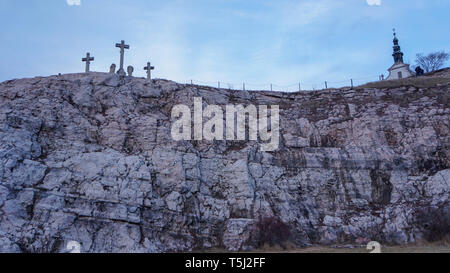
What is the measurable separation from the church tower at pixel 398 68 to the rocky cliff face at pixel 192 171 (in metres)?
35.4

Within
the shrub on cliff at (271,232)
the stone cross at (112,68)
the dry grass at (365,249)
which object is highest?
the stone cross at (112,68)

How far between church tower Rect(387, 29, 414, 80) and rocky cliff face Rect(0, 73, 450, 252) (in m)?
35.4

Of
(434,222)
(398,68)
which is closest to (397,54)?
(398,68)

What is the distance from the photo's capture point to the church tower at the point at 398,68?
67.2 meters

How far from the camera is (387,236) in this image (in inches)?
1004

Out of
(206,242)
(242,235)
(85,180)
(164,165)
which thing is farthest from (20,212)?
(242,235)

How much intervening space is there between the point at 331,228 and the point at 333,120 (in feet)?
34.9

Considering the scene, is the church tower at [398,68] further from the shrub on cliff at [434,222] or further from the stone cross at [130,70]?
the stone cross at [130,70]

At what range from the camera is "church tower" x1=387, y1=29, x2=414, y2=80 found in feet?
220

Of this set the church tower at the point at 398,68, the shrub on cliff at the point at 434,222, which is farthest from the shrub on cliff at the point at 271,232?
→ the church tower at the point at 398,68

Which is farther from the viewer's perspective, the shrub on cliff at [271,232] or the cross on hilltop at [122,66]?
the cross on hilltop at [122,66]

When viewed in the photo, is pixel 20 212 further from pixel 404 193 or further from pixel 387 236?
pixel 404 193

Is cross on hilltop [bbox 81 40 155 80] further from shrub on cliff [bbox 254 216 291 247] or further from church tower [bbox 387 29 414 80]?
church tower [bbox 387 29 414 80]

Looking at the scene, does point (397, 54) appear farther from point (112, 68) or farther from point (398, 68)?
point (112, 68)
